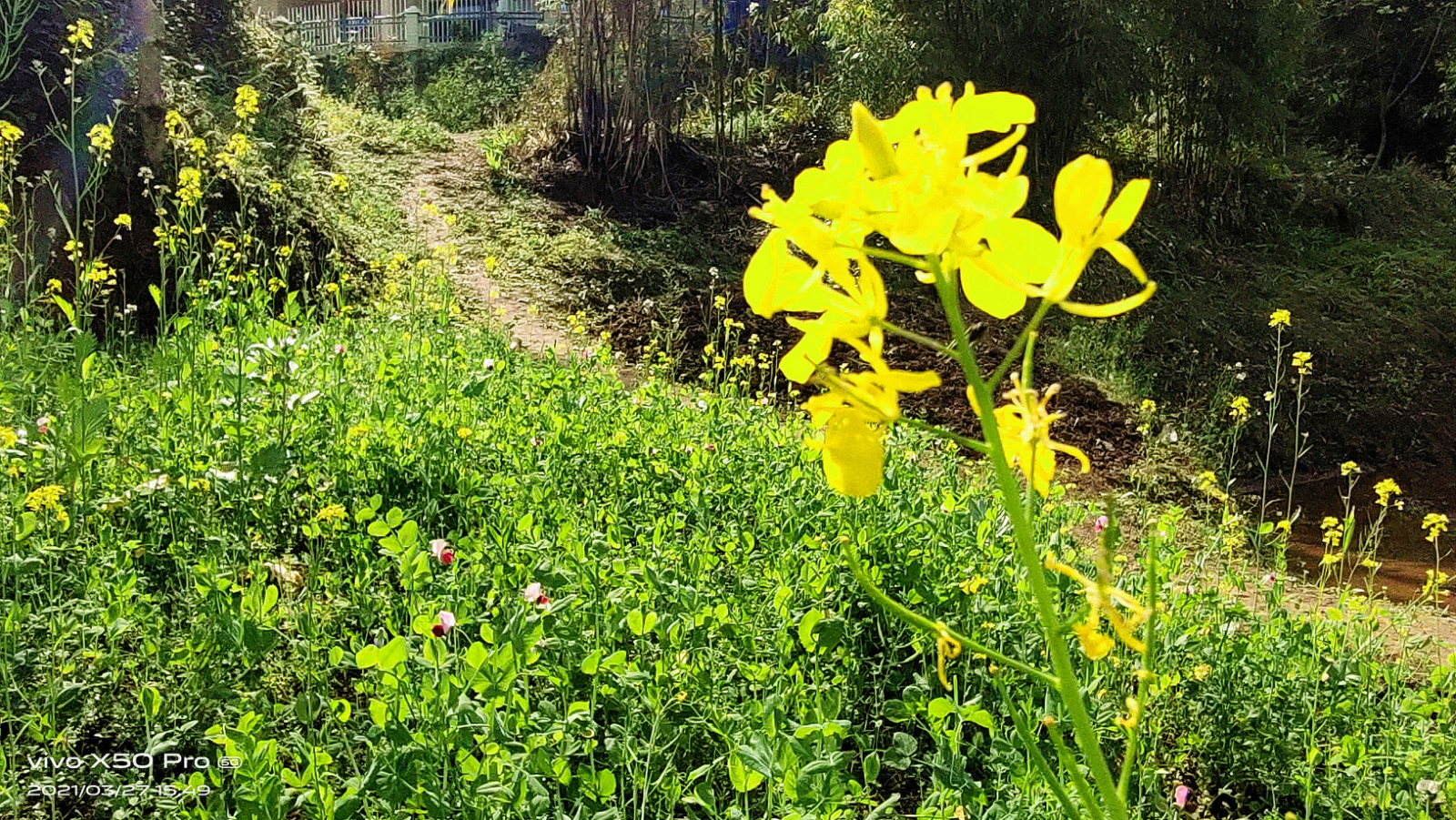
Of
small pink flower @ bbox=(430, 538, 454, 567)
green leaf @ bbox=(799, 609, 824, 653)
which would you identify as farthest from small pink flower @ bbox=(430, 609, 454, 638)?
→ green leaf @ bbox=(799, 609, 824, 653)

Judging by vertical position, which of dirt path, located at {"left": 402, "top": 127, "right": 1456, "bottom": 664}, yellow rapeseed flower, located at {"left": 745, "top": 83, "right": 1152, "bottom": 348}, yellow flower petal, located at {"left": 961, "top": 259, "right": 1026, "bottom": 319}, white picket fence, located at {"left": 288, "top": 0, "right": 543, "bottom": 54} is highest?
white picket fence, located at {"left": 288, "top": 0, "right": 543, "bottom": 54}

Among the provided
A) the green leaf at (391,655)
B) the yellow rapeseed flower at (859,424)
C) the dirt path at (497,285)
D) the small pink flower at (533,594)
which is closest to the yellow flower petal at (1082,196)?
the yellow rapeseed flower at (859,424)

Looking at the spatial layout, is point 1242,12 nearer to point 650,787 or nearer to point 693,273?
point 693,273

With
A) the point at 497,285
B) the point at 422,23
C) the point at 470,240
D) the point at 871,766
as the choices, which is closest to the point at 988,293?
the point at 871,766

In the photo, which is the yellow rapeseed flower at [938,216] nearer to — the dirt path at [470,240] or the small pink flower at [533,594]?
the small pink flower at [533,594]

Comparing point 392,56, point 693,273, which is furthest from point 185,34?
point 392,56

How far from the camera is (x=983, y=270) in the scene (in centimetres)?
51

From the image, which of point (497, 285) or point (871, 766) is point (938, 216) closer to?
point (871, 766)

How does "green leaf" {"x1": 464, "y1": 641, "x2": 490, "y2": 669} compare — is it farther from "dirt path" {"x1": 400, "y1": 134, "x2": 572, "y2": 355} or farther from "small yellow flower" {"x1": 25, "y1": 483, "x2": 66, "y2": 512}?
"dirt path" {"x1": 400, "y1": 134, "x2": 572, "y2": 355}
